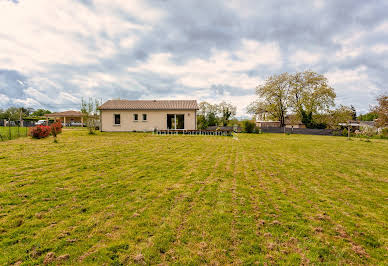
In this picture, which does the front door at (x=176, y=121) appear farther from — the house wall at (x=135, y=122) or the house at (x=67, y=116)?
the house at (x=67, y=116)

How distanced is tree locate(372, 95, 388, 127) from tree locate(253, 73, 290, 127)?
563 inches

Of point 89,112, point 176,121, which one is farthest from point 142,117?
point 89,112

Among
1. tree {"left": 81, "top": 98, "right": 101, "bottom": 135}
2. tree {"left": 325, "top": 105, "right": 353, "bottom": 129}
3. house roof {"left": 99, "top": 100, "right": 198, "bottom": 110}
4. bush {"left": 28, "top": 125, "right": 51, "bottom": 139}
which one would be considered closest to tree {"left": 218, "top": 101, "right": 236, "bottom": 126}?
house roof {"left": 99, "top": 100, "right": 198, "bottom": 110}

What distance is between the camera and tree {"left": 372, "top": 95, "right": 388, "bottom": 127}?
18744 millimetres

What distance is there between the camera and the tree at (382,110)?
18.7m

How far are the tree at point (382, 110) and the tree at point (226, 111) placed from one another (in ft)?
71.6

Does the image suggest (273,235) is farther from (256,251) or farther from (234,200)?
(234,200)

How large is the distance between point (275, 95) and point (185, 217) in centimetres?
3553

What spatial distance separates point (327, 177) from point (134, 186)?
18.2ft

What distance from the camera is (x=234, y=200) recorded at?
3.59 meters

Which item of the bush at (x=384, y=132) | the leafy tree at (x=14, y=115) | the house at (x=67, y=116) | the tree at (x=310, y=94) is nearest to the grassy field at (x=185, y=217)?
the leafy tree at (x=14, y=115)

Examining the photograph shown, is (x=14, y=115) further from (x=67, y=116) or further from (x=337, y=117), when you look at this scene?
(x=337, y=117)

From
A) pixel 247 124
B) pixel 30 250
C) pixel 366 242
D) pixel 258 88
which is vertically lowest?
pixel 366 242

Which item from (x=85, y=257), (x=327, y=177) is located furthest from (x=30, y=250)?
(x=327, y=177)
